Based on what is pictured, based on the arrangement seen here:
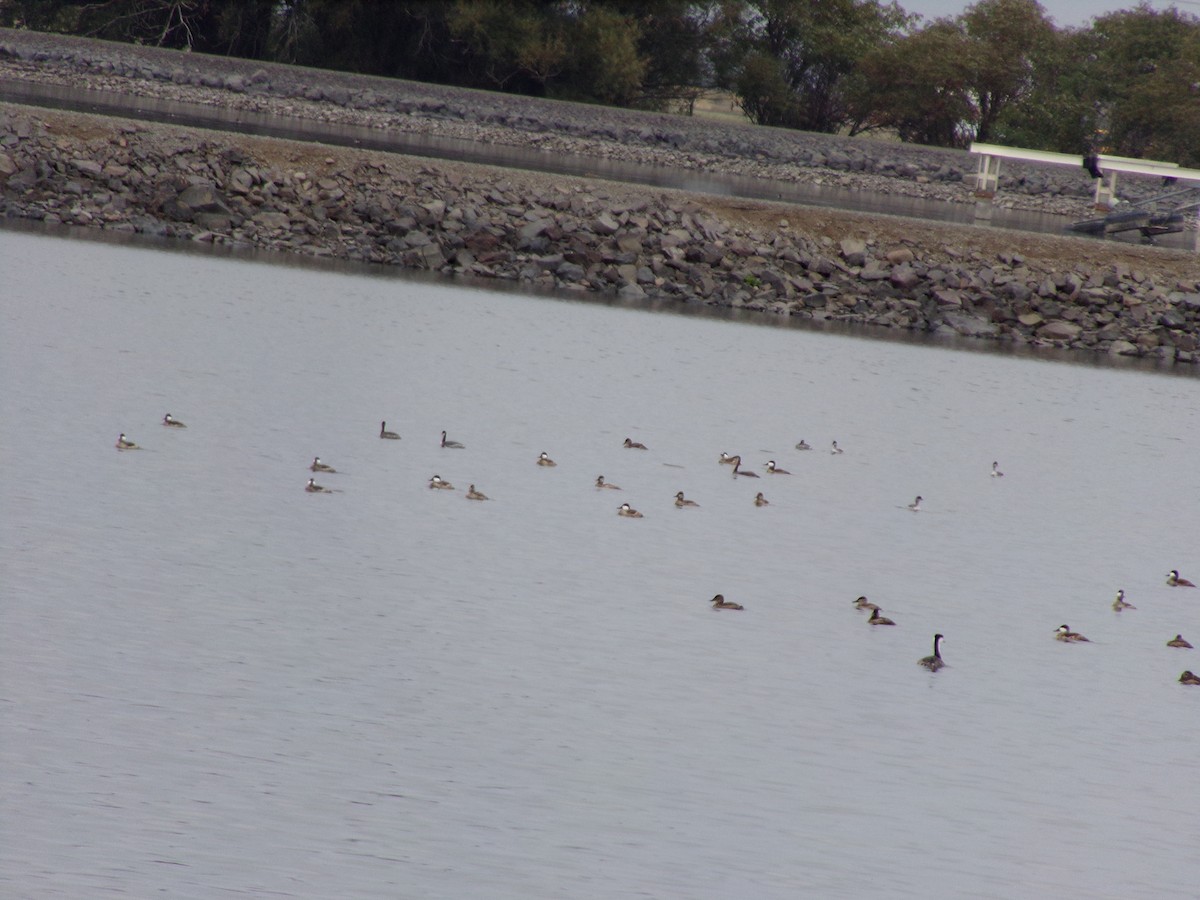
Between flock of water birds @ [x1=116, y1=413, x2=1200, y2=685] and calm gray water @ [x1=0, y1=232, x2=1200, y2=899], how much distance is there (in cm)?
15

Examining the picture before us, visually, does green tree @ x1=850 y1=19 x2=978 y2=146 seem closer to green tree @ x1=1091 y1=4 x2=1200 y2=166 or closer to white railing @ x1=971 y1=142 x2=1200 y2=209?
green tree @ x1=1091 y1=4 x2=1200 y2=166

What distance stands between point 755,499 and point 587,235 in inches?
782

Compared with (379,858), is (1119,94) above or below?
above

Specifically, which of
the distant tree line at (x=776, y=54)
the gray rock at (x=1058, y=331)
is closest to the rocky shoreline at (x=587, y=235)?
the gray rock at (x=1058, y=331)

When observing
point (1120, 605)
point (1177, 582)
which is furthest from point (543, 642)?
point (1177, 582)

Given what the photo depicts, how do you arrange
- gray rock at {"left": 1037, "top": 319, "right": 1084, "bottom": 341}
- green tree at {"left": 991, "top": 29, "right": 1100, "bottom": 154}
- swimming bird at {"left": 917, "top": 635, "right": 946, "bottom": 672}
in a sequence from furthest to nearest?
1. green tree at {"left": 991, "top": 29, "right": 1100, "bottom": 154}
2. gray rock at {"left": 1037, "top": 319, "right": 1084, "bottom": 341}
3. swimming bird at {"left": 917, "top": 635, "right": 946, "bottom": 672}

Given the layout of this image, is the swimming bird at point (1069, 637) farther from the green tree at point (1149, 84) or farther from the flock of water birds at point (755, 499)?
the green tree at point (1149, 84)

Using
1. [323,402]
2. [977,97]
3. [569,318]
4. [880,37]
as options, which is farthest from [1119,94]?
[323,402]

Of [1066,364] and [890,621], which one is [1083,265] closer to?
[1066,364]

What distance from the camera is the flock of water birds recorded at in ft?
46.0

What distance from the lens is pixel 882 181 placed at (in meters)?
65.0

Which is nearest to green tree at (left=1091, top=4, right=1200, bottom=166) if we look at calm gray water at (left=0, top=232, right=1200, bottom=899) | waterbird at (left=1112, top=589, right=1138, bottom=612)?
calm gray water at (left=0, top=232, right=1200, bottom=899)

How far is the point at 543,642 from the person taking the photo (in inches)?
491

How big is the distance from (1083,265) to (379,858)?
36.8 metres
